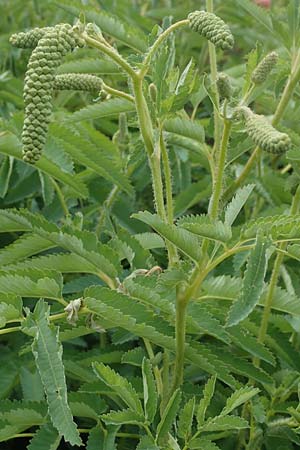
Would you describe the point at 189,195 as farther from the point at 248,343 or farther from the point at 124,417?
the point at 124,417

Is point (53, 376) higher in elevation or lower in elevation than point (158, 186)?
lower

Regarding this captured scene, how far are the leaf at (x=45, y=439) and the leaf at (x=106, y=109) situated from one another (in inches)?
19.0

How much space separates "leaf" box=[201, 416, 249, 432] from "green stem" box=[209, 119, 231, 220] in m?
0.23

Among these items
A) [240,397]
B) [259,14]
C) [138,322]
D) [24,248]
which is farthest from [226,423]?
[259,14]

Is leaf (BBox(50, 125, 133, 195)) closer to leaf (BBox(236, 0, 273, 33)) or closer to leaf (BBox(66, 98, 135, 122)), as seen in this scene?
leaf (BBox(66, 98, 135, 122))

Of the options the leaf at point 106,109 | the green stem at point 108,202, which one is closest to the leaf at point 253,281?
the leaf at point 106,109

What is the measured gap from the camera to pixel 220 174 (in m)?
0.99

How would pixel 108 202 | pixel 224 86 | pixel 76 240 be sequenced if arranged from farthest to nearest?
pixel 108 202 → pixel 76 240 → pixel 224 86

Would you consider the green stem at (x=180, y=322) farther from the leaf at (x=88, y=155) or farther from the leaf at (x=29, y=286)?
the leaf at (x=88, y=155)

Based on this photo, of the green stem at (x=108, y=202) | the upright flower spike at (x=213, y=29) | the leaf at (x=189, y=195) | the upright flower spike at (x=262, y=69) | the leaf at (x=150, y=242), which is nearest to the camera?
the upright flower spike at (x=213, y=29)

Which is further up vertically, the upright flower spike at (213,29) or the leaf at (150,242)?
the upright flower spike at (213,29)

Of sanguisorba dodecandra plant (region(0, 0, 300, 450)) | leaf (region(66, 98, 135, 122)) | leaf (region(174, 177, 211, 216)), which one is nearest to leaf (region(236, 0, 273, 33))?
sanguisorba dodecandra plant (region(0, 0, 300, 450))

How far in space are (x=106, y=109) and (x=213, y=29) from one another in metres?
0.41

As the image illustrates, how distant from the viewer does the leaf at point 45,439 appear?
1.12 metres
